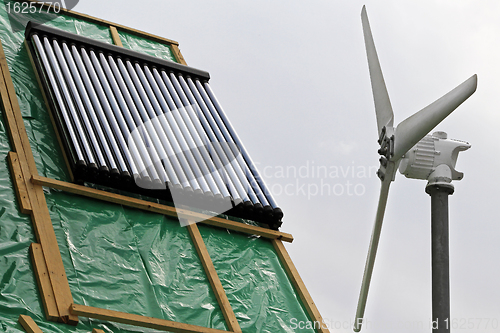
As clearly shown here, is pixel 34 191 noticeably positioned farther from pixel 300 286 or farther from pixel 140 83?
pixel 300 286

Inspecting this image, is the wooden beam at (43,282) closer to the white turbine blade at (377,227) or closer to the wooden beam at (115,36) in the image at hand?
the white turbine blade at (377,227)

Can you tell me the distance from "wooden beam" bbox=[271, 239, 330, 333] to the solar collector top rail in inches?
17.8

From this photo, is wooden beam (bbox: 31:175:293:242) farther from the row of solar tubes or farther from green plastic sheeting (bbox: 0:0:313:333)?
the row of solar tubes

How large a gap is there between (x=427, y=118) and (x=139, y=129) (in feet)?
13.9

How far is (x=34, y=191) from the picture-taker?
23.7 feet


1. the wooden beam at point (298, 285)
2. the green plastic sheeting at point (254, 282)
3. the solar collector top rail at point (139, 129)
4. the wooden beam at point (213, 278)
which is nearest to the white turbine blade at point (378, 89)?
the solar collector top rail at point (139, 129)

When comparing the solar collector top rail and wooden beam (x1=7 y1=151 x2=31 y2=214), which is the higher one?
the solar collector top rail

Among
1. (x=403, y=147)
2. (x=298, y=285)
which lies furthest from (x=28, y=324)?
(x=403, y=147)

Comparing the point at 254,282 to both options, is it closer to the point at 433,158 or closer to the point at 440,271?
the point at 440,271

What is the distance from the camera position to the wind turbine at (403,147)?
7012 mm

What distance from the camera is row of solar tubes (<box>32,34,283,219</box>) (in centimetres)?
797

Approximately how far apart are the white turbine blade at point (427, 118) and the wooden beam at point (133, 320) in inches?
138

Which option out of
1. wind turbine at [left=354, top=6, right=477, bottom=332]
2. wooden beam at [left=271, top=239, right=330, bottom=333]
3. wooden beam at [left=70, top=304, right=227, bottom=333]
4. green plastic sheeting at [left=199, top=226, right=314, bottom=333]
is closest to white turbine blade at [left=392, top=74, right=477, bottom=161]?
wind turbine at [left=354, top=6, right=477, bottom=332]

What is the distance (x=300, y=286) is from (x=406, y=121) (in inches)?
110
